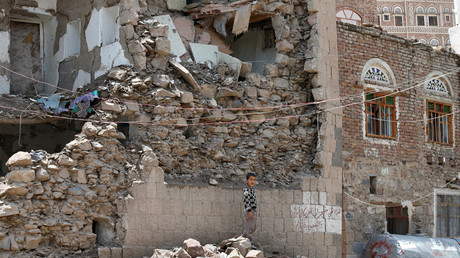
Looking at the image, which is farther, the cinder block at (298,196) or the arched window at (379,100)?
the arched window at (379,100)

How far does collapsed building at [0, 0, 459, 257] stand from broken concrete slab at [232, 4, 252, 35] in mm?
30

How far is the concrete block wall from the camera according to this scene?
10711mm

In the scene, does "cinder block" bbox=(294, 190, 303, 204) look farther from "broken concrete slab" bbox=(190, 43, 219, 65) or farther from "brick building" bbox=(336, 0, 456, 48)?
"brick building" bbox=(336, 0, 456, 48)

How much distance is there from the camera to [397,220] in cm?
1458

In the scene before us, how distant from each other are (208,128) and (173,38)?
1.98 metres

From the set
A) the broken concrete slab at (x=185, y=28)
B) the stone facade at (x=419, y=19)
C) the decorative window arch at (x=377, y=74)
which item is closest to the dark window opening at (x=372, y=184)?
the decorative window arch at (x=377, y=74)

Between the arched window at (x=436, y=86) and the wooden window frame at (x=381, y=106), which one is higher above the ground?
the arched window at (x=436, y=86)

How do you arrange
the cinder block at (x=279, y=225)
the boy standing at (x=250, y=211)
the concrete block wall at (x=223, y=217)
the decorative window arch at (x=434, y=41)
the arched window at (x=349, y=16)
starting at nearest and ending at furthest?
1. the concrete block wall at (x=223, y=217)
2. the boy standing at (x=250, y=211)
3. the cinder block at (x=279, y=225)
4. the arched window at (x=349, y=16)
5. the decorative window arch at (x=434, y=41)

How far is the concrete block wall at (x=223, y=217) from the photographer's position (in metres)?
10.7

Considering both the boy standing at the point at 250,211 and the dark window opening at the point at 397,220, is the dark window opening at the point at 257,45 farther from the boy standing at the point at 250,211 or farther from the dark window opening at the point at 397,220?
the dark window opening at the point at 397,220

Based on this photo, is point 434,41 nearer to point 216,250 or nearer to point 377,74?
point 377,74

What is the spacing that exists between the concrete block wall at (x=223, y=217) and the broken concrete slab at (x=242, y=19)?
3505mm

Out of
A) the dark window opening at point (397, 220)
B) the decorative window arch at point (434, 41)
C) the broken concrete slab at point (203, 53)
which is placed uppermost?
the decorative window arch at point (434, 41)

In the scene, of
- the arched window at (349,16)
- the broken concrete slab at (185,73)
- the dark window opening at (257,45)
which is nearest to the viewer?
the broken concrete slab at (185,73)
